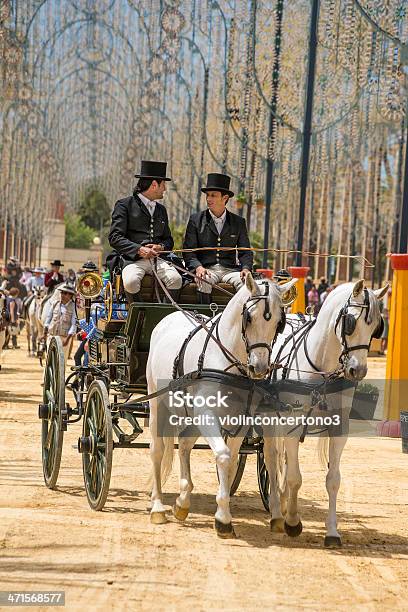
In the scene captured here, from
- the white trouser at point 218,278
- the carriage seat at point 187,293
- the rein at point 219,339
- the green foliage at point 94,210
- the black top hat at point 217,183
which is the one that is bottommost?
the rein at point 219,339

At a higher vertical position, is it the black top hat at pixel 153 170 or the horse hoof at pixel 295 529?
the black top hat at pixel 153 170

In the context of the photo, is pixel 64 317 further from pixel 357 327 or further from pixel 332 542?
pixel 357 327

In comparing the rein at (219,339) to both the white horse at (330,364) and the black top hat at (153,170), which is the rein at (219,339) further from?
the black top hat at (153,170)

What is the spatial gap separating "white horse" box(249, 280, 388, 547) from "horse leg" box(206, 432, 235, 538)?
0.32 meters

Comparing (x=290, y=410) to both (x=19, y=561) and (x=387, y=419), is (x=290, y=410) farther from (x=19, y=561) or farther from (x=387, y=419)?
(x=387, y=419)

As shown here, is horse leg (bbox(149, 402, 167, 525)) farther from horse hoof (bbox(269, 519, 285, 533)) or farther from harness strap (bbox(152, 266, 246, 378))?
horse hoof (bbox(269, 519, 285, 533))

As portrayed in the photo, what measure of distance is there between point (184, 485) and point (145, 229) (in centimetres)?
239

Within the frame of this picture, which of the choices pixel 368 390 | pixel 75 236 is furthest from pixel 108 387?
pixel 75 236

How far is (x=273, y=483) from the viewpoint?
29.2 feet

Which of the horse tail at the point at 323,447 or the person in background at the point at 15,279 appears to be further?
the person in background at the point at 15,279

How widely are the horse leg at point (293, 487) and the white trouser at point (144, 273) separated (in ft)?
6.12

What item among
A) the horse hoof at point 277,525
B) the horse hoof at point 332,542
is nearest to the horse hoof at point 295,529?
the horse hoof at point 277,525

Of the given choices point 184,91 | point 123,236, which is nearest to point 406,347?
point 123,236

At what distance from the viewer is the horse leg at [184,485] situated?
892 centimetres
